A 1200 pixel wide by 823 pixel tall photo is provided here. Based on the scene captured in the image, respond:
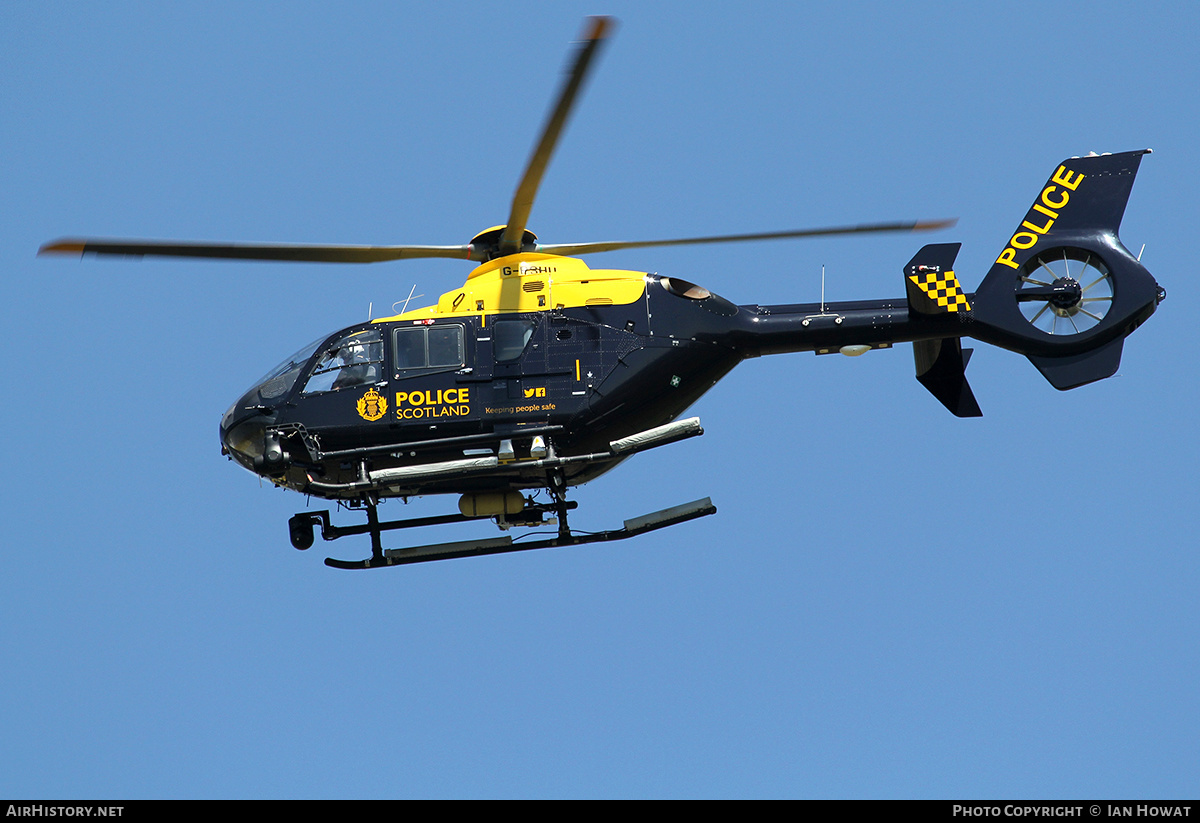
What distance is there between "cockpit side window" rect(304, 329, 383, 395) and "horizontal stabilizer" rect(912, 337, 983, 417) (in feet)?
27.7

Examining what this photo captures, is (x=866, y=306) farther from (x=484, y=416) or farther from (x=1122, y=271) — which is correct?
(x=484, y=416)

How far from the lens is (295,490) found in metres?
24.2

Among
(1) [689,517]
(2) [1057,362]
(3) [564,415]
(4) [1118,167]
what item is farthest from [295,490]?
(4) [1118,167]

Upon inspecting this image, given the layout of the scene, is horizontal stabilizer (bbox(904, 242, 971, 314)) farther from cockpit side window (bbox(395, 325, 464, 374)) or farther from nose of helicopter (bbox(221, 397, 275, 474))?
nose of helicopter (bbox(221, 397, 275, 474))

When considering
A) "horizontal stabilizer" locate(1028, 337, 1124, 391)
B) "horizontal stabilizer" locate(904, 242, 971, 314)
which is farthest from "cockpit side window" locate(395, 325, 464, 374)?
"horizontal stabilizer" locate(1028, 337, 1124, 391)

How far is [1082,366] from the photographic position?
78.2ft

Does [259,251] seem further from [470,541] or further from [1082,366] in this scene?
[1082,366]

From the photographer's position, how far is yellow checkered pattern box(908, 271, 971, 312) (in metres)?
23.5

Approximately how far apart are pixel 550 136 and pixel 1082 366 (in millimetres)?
9039

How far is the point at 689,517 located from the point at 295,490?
6.02 m

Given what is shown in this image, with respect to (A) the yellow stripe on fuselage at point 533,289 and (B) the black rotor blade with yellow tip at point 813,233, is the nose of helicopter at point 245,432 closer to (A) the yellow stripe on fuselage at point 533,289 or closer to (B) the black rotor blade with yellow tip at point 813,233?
(A) the yellow stripe on fuselage at point 533,289

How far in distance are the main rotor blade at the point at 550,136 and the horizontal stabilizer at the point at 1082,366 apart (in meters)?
8.05

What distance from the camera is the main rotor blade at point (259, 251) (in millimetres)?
21766
